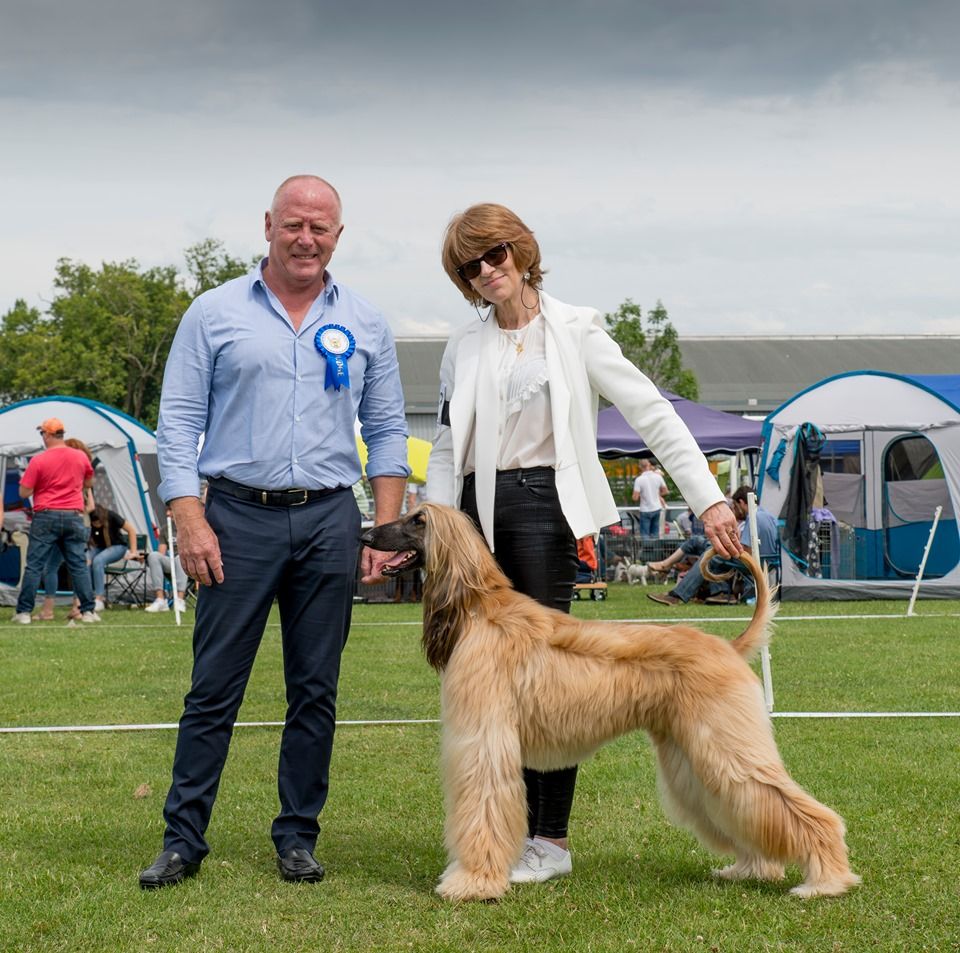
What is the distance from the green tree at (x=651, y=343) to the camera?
3806 centimetres

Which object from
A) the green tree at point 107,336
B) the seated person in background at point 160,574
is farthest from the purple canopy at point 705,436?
the green tree at point 107,336

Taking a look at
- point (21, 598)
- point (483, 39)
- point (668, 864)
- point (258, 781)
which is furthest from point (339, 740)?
point (21, 598)

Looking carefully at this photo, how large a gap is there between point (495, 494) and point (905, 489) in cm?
1342

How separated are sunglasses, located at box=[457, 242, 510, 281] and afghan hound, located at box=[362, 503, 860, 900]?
77 centimetres

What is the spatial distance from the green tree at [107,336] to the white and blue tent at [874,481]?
33.2 meters

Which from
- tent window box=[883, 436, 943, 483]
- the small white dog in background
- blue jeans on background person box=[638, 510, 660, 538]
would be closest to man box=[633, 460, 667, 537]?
blue jeans on background person box=[638, 510, 660, 538]

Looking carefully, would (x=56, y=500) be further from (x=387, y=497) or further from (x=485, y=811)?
(x=485, y=811)

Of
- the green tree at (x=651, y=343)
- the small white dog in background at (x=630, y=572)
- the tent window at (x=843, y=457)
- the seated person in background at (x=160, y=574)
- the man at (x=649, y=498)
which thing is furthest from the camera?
the green tree at (x=651, y=343)

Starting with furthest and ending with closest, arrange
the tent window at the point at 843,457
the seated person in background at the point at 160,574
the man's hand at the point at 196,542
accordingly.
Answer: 1. the tent window at the point at 843,457
2. the seated person in background at the point at 160,574
3. the man's hand at the point at 196,542

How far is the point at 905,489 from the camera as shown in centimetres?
1631

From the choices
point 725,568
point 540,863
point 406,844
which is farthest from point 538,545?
point 725,568

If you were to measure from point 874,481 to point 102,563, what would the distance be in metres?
9.81

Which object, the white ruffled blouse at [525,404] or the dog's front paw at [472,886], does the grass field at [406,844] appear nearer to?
the dog's front paw at [472,886]

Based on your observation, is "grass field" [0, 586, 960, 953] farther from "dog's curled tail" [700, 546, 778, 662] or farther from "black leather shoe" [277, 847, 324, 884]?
"dog's curled tail" [700, 546, 778, 662]
